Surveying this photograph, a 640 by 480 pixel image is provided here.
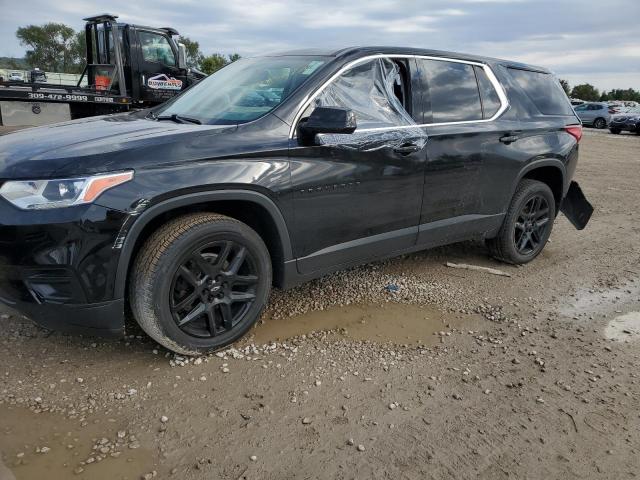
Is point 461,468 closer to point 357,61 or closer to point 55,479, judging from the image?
point 55,479

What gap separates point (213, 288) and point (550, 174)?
3.53 m

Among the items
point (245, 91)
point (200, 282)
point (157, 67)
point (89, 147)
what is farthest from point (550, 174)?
point (157, 67)

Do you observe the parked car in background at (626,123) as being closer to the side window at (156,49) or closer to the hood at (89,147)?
the side window at (156,49)

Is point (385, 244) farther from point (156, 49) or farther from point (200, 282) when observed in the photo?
point (156, 49)

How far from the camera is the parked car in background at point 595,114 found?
30141mm

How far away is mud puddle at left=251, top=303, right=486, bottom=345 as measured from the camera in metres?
3.43

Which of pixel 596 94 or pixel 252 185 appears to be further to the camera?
pixel 596 94

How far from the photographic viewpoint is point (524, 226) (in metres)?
4.84

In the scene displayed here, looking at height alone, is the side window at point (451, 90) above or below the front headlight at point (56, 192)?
above

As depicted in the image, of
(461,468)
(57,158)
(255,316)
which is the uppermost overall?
(57,158)

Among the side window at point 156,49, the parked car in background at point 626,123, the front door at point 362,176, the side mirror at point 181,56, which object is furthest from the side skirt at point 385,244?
the parked car in background at point 626,123

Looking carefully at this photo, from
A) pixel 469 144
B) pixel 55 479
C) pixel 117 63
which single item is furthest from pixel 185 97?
pixel 117 63

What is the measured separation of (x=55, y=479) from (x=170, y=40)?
37.8 feet

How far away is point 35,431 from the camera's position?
242 centimetres
